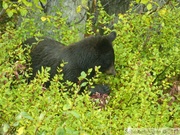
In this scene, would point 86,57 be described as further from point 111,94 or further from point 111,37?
point 111,94

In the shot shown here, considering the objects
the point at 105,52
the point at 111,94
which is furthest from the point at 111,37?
the point at 111,94

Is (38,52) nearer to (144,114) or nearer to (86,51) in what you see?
(86,51)

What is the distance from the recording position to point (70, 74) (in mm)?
6637

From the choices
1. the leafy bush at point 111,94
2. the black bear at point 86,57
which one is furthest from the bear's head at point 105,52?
the leafy bush at point 111,94

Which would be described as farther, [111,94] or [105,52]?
[105,52]

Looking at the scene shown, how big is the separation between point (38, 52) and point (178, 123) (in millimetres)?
3209

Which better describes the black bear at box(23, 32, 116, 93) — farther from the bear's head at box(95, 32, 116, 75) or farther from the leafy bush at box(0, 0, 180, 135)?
the leafy bush at box(0, 0, 180, 135)

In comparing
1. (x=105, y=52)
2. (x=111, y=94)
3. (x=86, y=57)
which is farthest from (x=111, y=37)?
(x=111, y=94)

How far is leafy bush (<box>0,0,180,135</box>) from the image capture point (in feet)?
11.9

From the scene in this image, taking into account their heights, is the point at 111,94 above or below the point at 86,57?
below

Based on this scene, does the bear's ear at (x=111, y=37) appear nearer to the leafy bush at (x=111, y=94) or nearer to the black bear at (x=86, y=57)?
the black bear at (x=86, y=57)

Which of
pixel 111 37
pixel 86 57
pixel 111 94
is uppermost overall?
pixel 111 37

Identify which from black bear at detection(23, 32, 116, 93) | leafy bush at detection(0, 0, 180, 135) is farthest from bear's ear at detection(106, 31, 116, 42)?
leafy bush at detection(0, 0, 180, 135)

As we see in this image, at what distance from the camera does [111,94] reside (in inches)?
243
